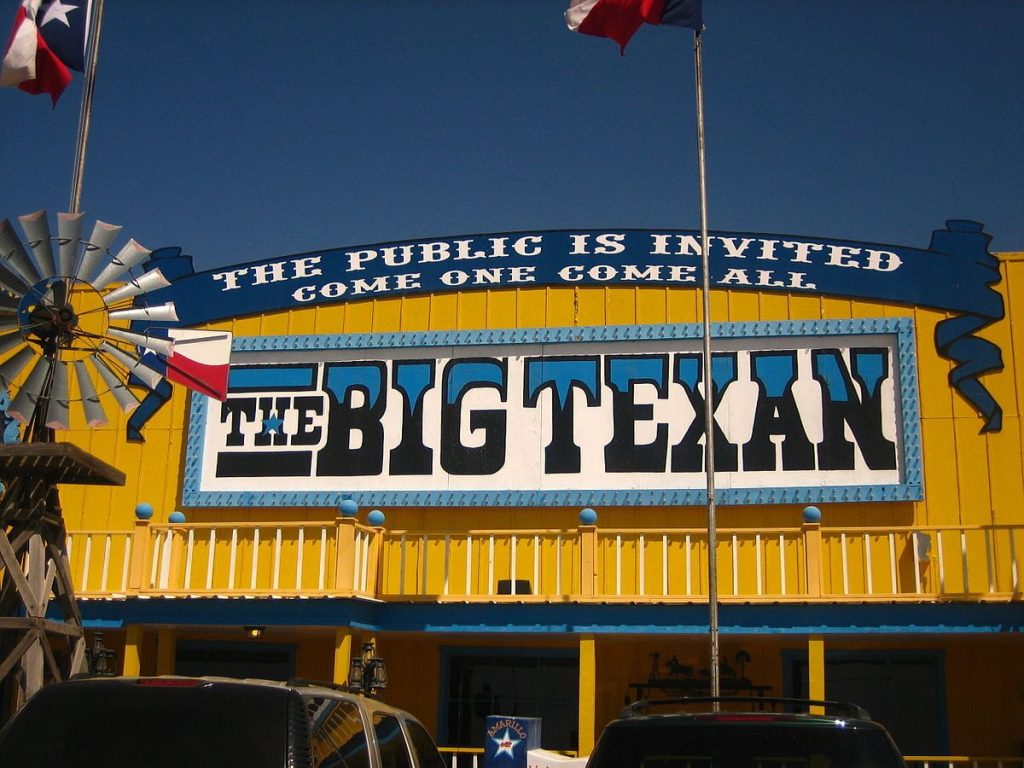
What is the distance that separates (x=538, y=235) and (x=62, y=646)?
28.0 ft

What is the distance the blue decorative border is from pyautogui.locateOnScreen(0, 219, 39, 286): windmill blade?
19.2 feet

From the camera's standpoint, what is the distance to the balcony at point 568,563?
1504cm

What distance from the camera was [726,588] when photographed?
16.5 m

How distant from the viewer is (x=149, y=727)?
5.88 m

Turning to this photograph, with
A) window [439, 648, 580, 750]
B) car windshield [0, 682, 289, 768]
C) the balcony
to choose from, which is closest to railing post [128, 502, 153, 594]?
the balcony

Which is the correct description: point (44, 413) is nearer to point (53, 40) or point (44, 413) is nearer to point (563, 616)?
point (53, 40)

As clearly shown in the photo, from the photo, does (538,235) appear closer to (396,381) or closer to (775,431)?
(396,381)

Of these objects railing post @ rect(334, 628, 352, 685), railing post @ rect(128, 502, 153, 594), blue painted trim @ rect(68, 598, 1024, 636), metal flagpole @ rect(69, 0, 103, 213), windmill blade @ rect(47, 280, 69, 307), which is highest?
metal flagpole @ rect(69, 0, 103, 213)

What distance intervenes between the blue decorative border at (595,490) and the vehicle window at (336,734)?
1040 cm

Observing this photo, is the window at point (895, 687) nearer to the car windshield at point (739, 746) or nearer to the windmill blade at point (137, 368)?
the windmill blade at point (137, 368)

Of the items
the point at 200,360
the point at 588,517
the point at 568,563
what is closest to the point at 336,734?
the point at 588,517

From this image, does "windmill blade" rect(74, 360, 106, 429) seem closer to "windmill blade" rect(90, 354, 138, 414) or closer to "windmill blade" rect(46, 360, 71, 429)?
"windmill blade" rect(90, 354, 138, 414)

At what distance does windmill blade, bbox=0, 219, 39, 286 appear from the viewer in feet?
41.8

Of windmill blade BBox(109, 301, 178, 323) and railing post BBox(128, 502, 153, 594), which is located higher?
windmill blade BBox(109, 301, 178, 323)
